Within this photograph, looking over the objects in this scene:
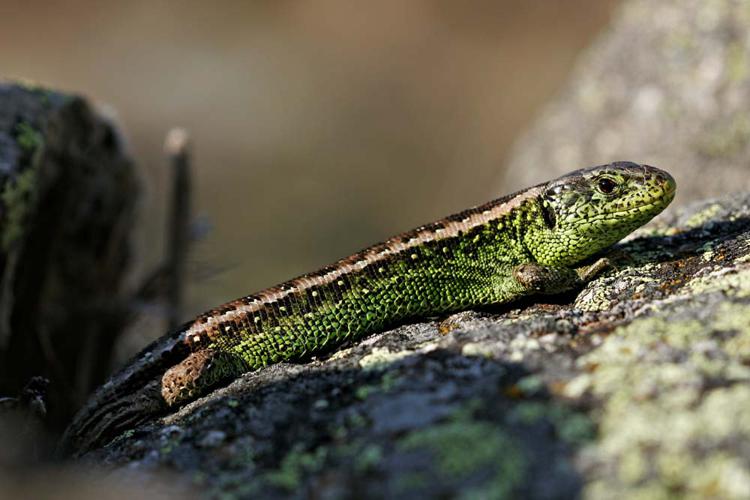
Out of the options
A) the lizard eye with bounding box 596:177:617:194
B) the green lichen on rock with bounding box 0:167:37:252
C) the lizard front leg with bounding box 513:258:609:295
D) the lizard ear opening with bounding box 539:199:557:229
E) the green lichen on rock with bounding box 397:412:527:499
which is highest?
the green lichen on rock with bounding box 0:167:37:252

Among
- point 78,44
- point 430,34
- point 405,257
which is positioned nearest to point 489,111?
point 430,34

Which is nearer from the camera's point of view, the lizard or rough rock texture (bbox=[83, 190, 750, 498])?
rough rock texture (bbox=[83, 190, 750, 498])

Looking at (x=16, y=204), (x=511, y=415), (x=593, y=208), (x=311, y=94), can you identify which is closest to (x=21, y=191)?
(x=16, y=204)

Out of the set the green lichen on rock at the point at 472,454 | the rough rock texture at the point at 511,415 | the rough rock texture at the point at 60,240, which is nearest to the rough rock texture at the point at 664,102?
the rough rock texture at the point at 511,415

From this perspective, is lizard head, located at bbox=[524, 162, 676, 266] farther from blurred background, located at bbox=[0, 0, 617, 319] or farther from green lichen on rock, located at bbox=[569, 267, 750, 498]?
blurred background, located at bbox=[0, 0, 617, 319]

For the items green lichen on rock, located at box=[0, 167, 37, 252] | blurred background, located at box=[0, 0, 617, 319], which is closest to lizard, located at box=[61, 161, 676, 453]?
green lichen on rock, located at box=[0, 167, 37, 252]

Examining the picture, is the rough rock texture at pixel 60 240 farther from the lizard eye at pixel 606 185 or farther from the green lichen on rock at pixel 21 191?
the lizard eye at pixel 606 185

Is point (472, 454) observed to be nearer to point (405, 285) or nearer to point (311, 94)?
point (405, 285)
